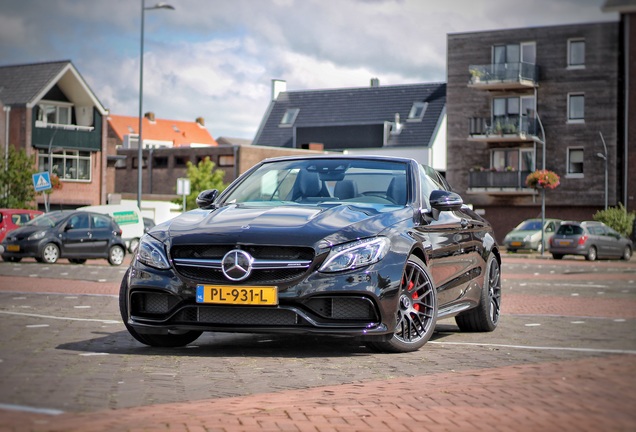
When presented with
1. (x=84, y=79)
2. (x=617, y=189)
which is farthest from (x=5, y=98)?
(x=617, y=189)

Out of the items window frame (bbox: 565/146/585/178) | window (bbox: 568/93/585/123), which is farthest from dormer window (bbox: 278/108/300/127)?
window frame (bbox: 565/146/585/178)

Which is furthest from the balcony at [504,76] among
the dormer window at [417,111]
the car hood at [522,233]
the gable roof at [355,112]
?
the dormer window at [417,111]

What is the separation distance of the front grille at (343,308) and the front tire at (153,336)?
57.2 inches

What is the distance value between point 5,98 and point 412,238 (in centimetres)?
6065

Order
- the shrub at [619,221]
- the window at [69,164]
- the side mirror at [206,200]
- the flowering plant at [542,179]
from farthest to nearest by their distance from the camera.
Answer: the window at [69,164]
the flowering plant at [542,179]
the shrub at [619,221]
the side mirror at [206,200]

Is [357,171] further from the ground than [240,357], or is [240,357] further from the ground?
[357,171]

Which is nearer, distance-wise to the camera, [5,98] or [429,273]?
[429,273]

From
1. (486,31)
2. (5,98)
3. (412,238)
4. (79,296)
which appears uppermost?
(486,31)

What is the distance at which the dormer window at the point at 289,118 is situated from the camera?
89750 millimetres

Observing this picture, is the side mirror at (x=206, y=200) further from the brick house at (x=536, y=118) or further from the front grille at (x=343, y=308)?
the brick house at (x=536, y=118)

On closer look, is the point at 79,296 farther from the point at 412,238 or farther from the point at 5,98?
the point at 5,98

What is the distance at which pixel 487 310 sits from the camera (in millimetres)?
10758

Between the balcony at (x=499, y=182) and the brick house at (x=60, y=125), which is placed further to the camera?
the balcony at (x=499, y=182)

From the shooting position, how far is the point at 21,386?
644 cm
